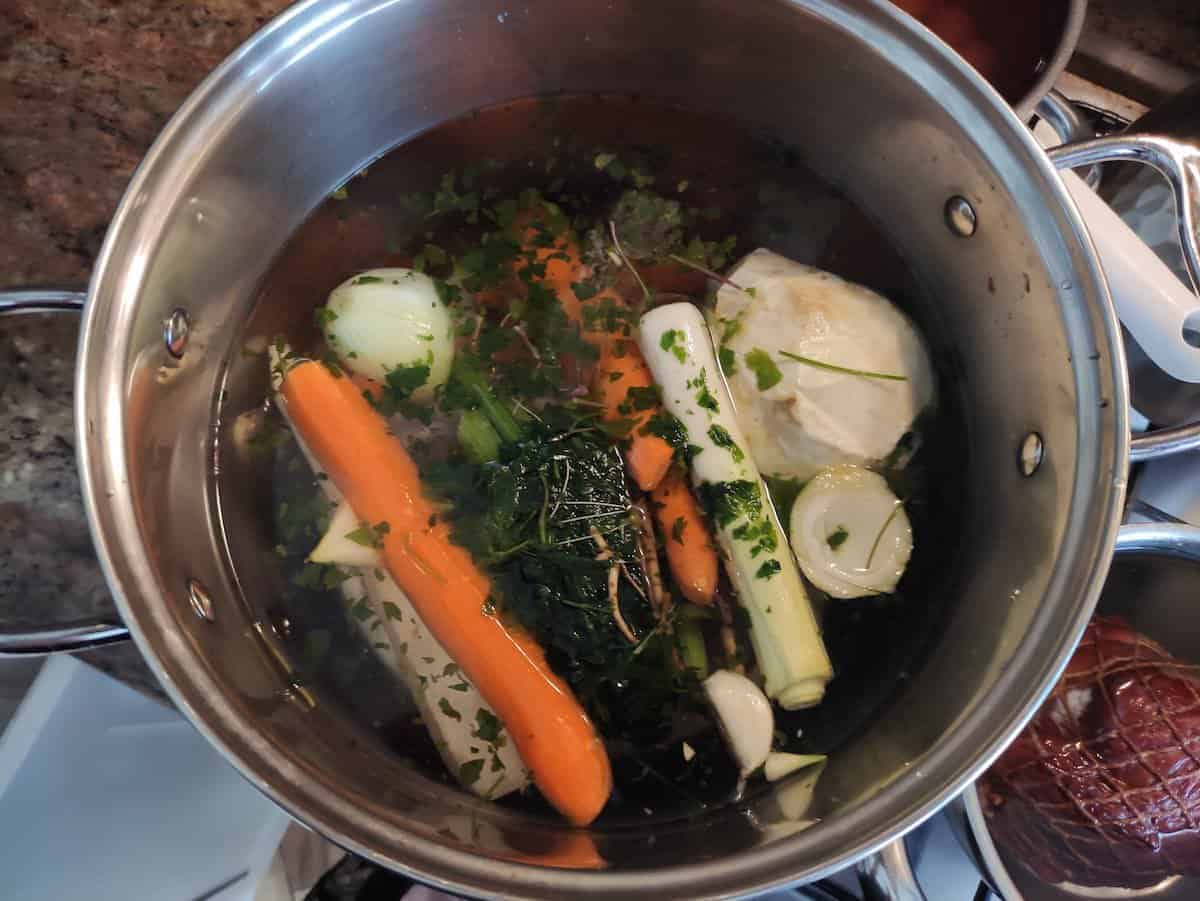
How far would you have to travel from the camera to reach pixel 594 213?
103 centimetres

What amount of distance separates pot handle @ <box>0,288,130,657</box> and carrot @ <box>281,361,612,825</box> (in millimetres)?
268

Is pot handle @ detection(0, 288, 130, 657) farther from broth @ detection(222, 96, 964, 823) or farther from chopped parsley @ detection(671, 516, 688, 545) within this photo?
chopped parsley @ detection(671, 516, 688, 545)

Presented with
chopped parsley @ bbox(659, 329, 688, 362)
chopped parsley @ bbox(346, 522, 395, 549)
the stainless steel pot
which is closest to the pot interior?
the stainless steel pot

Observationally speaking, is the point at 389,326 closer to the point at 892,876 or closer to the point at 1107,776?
the point at 892,876

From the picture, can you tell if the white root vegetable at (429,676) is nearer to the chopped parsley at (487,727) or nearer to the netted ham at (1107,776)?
the chopped parsley at (487,727)

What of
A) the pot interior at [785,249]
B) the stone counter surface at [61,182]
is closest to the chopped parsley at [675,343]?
the pot interior at [785,249]

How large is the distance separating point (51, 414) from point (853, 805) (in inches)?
38.7

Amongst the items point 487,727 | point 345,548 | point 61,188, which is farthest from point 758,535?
point 61,188

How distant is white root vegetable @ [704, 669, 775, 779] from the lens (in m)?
0.84

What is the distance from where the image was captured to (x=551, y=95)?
1.05m

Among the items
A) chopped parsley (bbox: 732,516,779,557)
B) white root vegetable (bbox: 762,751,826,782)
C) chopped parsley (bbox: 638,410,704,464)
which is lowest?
white root vegetable (bbox: 762,751,826,782)

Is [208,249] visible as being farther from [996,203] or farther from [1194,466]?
[1194,466]

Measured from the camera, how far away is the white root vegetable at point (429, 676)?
0.84m

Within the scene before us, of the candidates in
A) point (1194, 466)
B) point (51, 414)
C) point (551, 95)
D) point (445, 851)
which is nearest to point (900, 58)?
point (551, 95)
